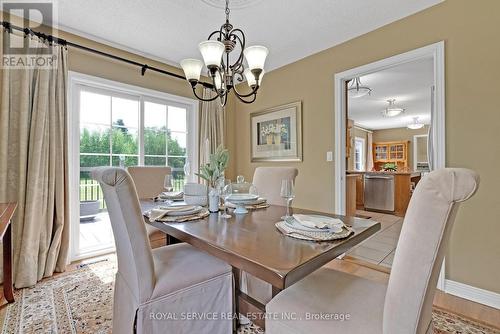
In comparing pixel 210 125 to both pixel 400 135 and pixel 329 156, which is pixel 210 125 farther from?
pixel 400 135

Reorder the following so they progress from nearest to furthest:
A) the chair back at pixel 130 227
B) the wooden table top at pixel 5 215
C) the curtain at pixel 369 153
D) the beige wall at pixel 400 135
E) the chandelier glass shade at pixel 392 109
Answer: the chair back at pixel 130 227, the wooden table top at pixel 5 215, the chandelier glass shade at pixel 392 109, the beige wall at pixel 400 135, the curtain at pixel 369 153

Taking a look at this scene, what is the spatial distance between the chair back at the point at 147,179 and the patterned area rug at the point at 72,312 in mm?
836

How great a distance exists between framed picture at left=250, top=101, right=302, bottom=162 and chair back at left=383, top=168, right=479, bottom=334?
7.88ft

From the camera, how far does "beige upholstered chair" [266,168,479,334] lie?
635 mm

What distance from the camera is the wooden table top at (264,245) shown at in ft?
2.52

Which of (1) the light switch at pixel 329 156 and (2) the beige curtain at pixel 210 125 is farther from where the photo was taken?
(2) the beige curtain at pixel 210 125

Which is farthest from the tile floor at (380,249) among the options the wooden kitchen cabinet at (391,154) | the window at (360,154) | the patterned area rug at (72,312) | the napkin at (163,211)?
the wooden kitchen cabinet at (391,154)

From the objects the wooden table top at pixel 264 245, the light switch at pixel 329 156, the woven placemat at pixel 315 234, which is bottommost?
the wooden table top at pixel 264 245

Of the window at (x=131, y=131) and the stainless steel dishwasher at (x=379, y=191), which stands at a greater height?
the window at (x=131, y=131)

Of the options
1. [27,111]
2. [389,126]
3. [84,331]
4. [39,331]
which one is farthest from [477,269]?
[389,126]

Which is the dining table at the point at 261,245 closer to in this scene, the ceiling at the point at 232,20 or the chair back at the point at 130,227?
the chair back at the point at 130,227

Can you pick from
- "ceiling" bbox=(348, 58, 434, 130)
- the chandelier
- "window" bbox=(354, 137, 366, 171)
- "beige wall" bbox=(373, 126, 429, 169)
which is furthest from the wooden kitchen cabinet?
the chandelier

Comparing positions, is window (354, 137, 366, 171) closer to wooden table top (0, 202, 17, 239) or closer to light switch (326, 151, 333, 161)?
light switch (326, 151, 333, 161)

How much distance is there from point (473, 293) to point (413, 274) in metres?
1.86
